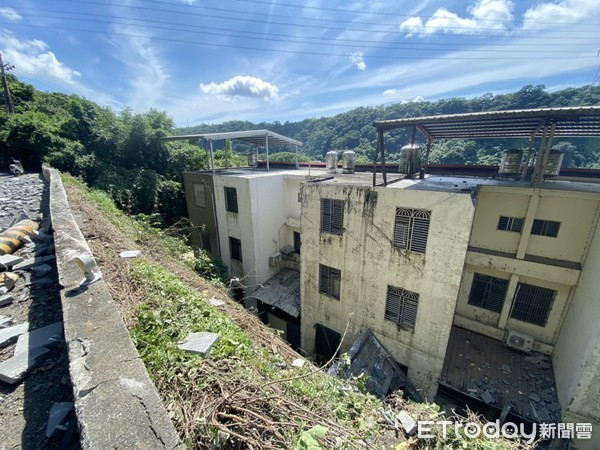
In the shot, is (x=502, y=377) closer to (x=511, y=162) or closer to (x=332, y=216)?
(x=332, y=216)

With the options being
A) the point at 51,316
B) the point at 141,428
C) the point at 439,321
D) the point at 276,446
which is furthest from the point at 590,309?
the point at 51,316

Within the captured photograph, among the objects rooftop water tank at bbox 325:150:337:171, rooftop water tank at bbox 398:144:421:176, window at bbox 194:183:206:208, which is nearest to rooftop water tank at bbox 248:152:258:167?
window at bbox 194:183:206:208

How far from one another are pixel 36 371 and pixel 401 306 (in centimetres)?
862

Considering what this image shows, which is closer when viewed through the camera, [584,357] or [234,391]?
[234,391]

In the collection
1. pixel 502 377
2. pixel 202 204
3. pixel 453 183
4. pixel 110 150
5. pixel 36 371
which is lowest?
pixel 502 377

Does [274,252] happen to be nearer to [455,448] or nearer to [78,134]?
[455,448]

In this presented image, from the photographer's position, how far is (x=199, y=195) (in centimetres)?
1464

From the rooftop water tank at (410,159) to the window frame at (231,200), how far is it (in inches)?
312

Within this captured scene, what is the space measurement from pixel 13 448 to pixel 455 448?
5000 mm

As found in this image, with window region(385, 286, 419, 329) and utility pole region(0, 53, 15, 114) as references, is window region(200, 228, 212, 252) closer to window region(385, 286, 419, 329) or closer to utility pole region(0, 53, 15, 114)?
window region(385, 286, 419, 329)

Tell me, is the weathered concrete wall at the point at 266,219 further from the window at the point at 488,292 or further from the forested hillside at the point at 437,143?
the forested hillside at the point at 437,143

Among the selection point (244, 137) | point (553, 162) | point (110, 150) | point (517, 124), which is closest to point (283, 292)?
point (244, 137)

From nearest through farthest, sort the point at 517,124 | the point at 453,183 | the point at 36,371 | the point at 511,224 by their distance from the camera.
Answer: the point at 36,371
the point at 517,124
the point at 511,224
the point at 453,183

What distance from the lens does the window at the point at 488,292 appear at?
9328 millimetres
